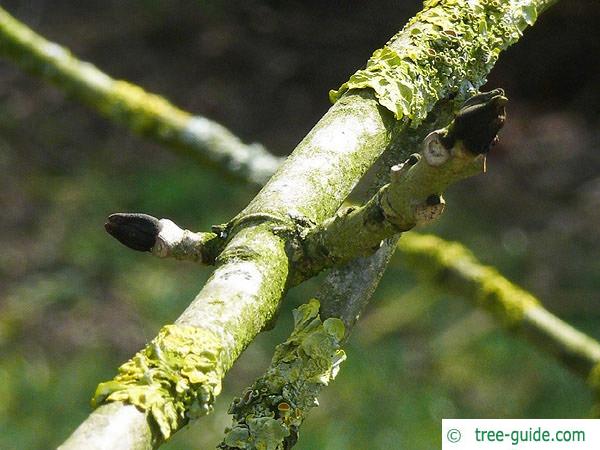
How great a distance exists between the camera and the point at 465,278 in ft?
5.73

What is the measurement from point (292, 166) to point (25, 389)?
2.51 meters

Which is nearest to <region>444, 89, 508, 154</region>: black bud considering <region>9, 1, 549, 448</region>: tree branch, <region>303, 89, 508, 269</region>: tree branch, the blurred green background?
<region>303, 89, 508, 269</region>: tree branch

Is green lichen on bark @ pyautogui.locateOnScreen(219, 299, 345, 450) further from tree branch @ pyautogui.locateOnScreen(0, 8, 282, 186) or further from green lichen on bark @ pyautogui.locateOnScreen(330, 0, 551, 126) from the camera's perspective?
tree branch @ pyautogui.locateOnScreen(0, 8, 282, 186)

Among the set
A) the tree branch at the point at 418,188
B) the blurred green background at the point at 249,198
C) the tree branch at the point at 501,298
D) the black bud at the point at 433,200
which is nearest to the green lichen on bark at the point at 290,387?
the tree branch at the point at 418,188

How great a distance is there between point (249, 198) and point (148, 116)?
189 centimetres

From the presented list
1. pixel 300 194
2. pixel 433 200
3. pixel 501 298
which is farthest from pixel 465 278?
pixel 433 200

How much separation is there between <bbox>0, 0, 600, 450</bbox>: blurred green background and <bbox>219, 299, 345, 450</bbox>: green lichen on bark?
1985 millimetres

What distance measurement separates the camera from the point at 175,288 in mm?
3518

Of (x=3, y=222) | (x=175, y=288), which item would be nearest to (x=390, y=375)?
(x=175, y=288)

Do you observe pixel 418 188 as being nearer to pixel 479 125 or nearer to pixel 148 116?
pixel 479 125

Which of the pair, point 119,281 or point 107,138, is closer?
point 119,281

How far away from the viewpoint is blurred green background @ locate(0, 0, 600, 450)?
3080 millimetres

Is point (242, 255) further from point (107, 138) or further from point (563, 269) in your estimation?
point (107, 138)

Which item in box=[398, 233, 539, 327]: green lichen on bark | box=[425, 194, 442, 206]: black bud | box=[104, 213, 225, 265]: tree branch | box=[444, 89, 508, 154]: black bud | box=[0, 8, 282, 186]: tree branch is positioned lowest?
box=[425, 194, 442, 206]: black bud
